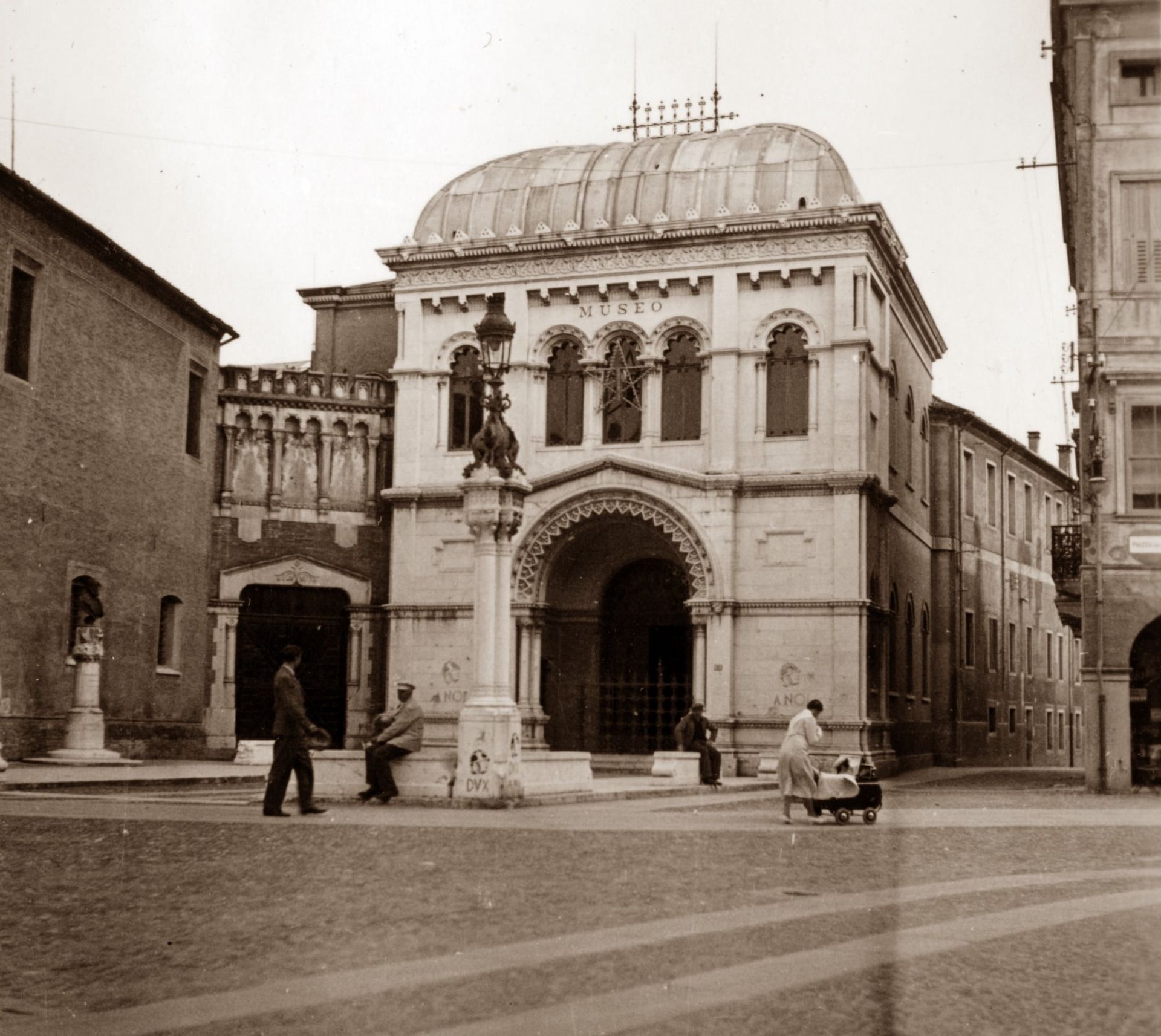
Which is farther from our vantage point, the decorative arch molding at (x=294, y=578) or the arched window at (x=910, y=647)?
the arched window at (x=910, y=647)

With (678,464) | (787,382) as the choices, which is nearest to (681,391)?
(678,464)

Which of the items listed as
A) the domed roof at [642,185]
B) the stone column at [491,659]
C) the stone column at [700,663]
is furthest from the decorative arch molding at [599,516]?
the stone column at [491,659]

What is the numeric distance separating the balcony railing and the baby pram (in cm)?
1217

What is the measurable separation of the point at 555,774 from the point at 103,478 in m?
13.4

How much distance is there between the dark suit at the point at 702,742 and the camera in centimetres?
2712

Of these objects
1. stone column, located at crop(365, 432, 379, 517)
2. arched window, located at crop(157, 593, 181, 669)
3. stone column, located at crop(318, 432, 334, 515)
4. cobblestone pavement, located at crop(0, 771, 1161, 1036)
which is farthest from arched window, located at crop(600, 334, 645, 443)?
cobblestone pavement, located at crop(0, 771, 1161, 1036)

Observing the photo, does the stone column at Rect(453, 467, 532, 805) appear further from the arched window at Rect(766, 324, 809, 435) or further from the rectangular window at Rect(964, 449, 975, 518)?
the rectangular window at Rect(964, 449, 975, 518)

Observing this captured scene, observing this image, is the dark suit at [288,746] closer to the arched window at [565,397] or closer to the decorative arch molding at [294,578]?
the arched window at [565,397]

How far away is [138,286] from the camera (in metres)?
32.3

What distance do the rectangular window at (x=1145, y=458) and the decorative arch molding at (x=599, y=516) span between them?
8.65 meters

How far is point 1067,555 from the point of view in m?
30.1

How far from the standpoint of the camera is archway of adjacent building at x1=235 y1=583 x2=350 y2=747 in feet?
116

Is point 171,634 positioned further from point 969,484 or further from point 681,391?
point 969,484

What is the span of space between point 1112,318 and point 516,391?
41.4ft
